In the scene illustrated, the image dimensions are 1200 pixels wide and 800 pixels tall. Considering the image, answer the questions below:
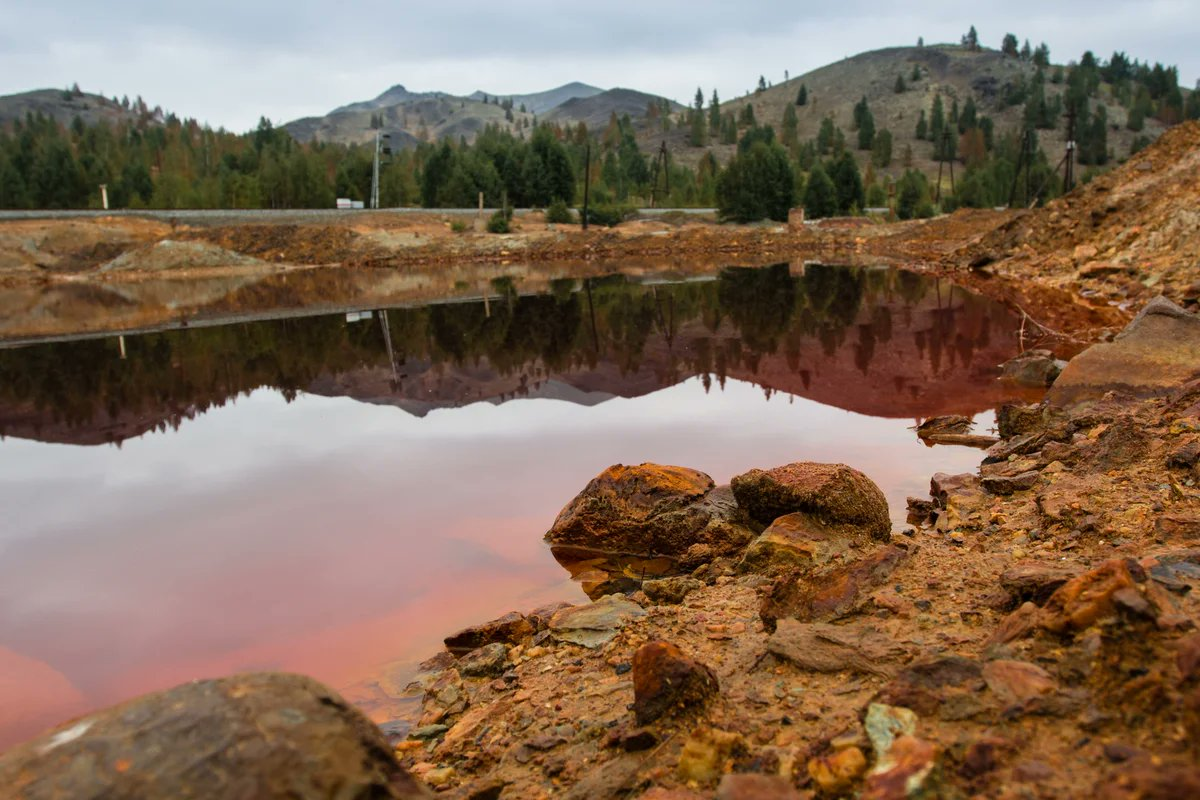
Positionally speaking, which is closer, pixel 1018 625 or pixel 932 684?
pixel 932 684

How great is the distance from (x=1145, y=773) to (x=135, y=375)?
66.8 feet

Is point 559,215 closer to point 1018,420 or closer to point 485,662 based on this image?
point 1018,420

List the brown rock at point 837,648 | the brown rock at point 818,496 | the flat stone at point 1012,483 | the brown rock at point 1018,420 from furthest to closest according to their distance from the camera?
the brown rock at point 1018,420
the flat stone at point 1012,483
the brown rock at point 818,496
the brown rock at point 837,648

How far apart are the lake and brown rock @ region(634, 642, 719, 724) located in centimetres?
219

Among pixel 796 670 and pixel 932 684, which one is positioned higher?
pixel 932 684

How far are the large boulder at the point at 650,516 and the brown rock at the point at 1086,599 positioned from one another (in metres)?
3.88

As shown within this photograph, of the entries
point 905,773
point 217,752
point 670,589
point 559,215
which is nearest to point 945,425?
point 670,589

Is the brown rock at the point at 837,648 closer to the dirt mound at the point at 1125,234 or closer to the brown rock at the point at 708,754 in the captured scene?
the brown rock at the point at 708,754

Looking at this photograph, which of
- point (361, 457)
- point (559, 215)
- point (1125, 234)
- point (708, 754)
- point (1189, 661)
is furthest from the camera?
point (559, 215)

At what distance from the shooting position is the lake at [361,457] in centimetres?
709

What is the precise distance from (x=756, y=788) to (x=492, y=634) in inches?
139

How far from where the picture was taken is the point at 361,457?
12.2 meters

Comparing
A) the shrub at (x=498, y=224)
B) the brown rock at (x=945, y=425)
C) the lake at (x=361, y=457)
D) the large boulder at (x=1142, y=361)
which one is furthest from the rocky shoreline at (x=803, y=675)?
the shrub at (x=498, y=224)

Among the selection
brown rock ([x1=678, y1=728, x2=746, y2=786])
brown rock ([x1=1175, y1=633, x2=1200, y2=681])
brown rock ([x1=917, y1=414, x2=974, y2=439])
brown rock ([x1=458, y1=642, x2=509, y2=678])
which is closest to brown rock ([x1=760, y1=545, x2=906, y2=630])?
brown rock ([x1=678, y1=728, x2=746, y2=786])
